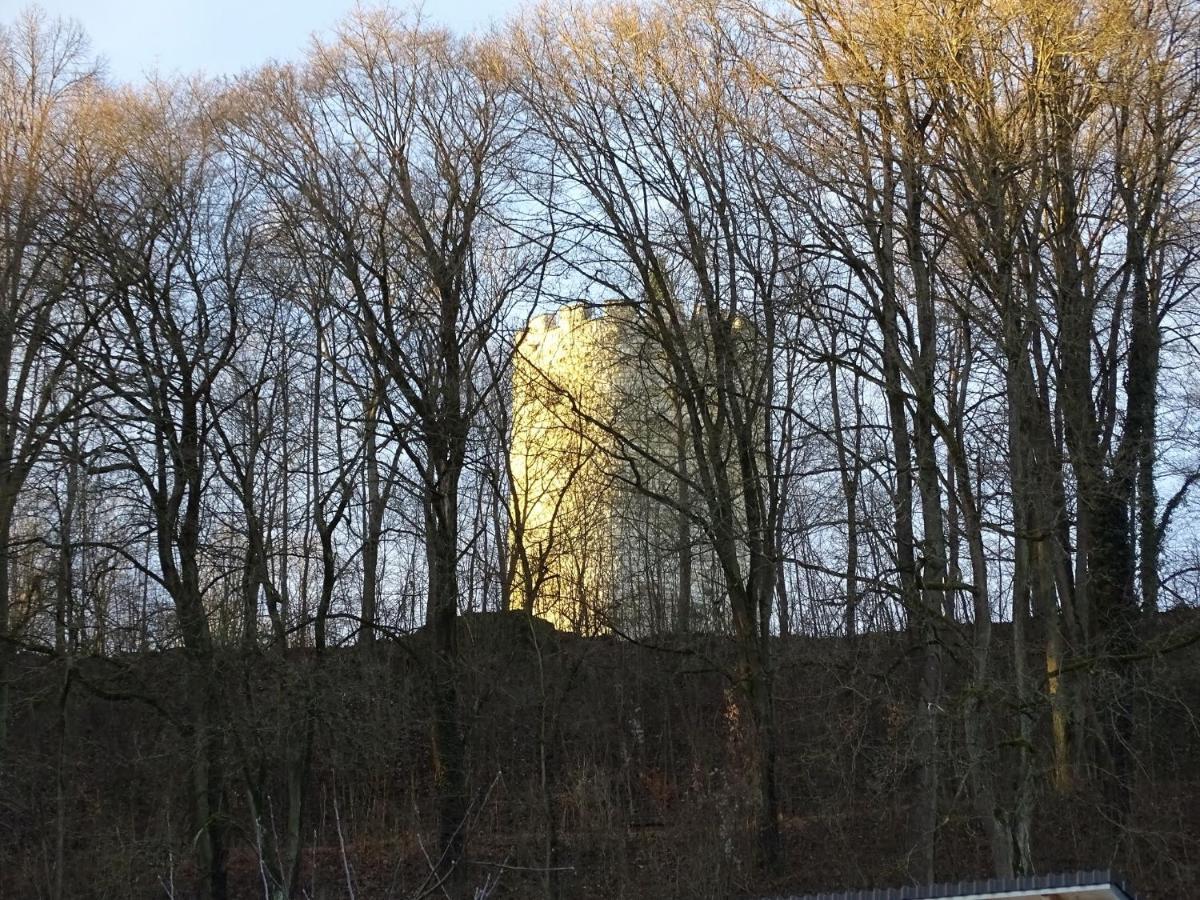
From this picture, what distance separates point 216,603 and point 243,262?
5795mm

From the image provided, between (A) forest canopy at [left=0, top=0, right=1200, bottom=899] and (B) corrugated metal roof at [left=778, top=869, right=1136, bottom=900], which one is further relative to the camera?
(A) forest canopy at [left=0, top=0, right=1200, bottom=899]

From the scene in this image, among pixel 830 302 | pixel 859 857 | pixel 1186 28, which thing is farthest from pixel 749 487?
pixel 1186 28

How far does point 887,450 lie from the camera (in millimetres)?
17094

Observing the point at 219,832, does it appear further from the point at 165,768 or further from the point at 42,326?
the point at 42,326

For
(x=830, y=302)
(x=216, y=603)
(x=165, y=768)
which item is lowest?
(x=165, y=768)

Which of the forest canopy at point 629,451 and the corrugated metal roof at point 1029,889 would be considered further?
the forest canopy at point 629,451

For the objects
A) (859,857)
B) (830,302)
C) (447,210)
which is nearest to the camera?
(830,302)

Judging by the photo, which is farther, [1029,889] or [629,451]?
[629,451]

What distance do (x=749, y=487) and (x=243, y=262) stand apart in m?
9.46

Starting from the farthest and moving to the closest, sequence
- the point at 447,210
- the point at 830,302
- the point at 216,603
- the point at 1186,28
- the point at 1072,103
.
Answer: the point at 447,210 < the point at 216,603 < the point at 830,302 < the point at 1186,28 < the point at 1072,103

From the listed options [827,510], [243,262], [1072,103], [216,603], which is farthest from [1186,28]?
[216,603]

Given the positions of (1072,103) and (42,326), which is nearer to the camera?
(1072,103)

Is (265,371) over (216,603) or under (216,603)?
over

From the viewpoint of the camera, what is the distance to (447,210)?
2291 centimetres
